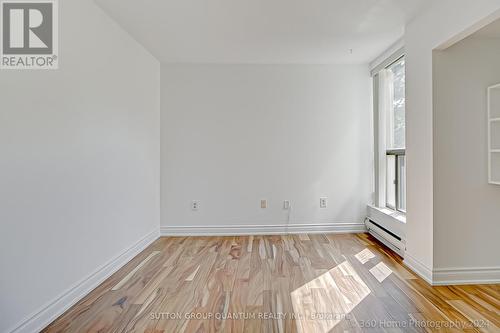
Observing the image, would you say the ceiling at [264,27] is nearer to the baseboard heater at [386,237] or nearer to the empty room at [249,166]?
the empty room at [249,166]

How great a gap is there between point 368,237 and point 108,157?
3396mm

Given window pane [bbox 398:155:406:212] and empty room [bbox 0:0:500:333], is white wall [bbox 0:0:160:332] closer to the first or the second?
empty room [bbox 0:0:500:333]

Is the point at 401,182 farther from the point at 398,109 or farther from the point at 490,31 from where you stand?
the point at 490,31

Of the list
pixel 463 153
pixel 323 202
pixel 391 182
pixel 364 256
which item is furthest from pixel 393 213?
pixel 463 153

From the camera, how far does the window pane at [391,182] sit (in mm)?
3625

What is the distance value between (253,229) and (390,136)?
7.51 feet

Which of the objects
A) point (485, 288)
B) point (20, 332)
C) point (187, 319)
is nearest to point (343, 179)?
point (485, 288)

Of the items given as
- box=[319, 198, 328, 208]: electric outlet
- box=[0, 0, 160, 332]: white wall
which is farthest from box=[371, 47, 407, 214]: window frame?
box=[0, 0, 160, 332]: white wall

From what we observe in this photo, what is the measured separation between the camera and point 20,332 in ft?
5.45

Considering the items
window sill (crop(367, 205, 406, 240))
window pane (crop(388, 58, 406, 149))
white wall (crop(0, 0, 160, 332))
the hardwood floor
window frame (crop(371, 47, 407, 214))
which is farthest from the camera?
window frame (crop(371, 47, 407, 214))

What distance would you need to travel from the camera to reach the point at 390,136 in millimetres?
3688

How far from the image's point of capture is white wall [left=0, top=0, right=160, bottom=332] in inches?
64.7

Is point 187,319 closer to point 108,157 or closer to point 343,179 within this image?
point 108,157

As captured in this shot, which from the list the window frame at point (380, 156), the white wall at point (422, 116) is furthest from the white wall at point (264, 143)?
the white wall at point (422, 116)
